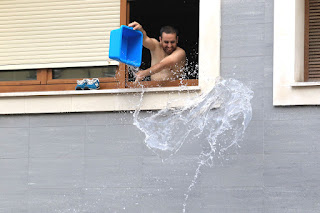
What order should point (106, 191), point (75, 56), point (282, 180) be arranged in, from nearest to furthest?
point (282, 180)
point (106, 191)
point (75, 56)

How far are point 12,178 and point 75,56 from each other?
1837mm

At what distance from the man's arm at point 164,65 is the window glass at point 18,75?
1.64 metres

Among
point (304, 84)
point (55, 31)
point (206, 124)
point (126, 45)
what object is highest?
point (55, 31)

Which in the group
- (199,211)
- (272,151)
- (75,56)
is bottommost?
(199,211)

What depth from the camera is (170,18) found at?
12.7 m

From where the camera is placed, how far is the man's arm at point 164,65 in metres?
10.6

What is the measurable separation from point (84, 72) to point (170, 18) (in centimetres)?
206

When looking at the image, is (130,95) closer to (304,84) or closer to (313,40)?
(304,84)

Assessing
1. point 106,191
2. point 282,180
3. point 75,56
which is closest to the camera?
point 282,180

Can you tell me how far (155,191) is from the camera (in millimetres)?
10203

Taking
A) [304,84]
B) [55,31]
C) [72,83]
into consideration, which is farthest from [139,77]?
[304,84]

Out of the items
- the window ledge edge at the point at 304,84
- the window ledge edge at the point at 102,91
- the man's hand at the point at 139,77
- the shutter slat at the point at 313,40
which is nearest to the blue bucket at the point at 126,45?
the man's hand at the point at 139,77

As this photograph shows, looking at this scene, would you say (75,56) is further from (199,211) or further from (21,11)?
(199,211)

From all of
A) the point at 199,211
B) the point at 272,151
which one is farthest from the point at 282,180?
the point at 199,211
